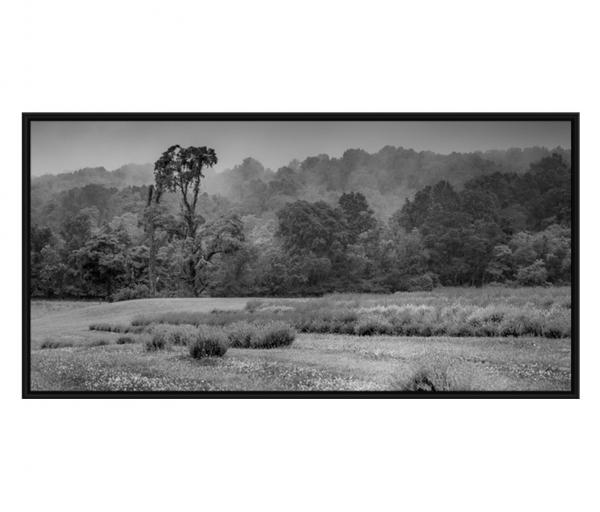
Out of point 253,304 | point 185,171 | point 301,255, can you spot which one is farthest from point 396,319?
point 185,171

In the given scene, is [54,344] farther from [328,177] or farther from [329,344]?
[328,177]

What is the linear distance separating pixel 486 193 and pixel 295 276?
2.83m

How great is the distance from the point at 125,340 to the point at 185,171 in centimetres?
241

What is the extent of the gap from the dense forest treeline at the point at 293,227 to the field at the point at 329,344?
25 cm

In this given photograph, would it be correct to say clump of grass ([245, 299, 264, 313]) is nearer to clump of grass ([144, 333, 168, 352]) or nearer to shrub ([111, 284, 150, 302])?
clump of grass ([144, 333, 168, 352])

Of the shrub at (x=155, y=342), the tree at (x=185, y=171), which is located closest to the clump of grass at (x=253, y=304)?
the shrub at (x=155, y=342)

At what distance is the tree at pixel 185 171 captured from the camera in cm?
974

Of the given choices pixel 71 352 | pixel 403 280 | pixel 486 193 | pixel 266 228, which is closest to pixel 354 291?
pixel 403 280

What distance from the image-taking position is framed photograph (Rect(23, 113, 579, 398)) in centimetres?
936

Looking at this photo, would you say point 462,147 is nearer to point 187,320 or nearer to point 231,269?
point 231,269

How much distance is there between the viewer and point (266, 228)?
9.93m

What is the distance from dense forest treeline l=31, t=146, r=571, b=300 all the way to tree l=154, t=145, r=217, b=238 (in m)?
0.02

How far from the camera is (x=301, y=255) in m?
9.94

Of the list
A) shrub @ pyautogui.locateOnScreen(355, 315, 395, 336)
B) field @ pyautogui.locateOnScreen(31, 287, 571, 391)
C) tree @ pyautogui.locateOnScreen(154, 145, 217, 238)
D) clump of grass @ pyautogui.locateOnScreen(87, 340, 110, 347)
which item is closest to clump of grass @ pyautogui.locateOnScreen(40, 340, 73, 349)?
field @ pyautogui.locateOnScreen(31, 287, 571, 391)
